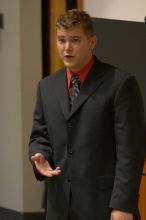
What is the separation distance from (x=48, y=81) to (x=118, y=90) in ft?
1.10

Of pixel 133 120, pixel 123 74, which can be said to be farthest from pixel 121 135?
pixel 123 74

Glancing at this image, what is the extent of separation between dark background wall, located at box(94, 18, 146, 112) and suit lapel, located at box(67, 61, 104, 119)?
112 cm

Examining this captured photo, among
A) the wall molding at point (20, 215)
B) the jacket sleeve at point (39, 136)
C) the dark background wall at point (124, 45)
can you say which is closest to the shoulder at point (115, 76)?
the jacket sleeve at point (39, 136)

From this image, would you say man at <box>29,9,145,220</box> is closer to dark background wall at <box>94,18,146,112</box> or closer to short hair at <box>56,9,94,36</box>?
short hair at <box>56,9,94,36</box>

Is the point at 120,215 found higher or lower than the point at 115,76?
lower

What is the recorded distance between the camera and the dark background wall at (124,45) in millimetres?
2752

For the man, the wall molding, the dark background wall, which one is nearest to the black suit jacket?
the man

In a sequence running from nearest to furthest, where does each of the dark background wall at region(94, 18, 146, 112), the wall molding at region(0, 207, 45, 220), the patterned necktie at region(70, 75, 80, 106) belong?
the patterned necktie at region(70, 75, 80, 106), the dark background wall at region(94, 18, 146, 112), the wall molding at region(0, 207, 45, 220)

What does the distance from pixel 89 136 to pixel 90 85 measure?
7.5 inches

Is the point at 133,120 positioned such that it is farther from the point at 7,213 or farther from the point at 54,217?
the point at 7,213

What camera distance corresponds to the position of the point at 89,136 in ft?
5.22

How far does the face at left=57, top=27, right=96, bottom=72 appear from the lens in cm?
158

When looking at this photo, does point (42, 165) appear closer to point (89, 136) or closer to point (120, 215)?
point (89, 136)

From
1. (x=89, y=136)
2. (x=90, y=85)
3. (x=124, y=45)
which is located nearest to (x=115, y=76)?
(x=90, y=85)
